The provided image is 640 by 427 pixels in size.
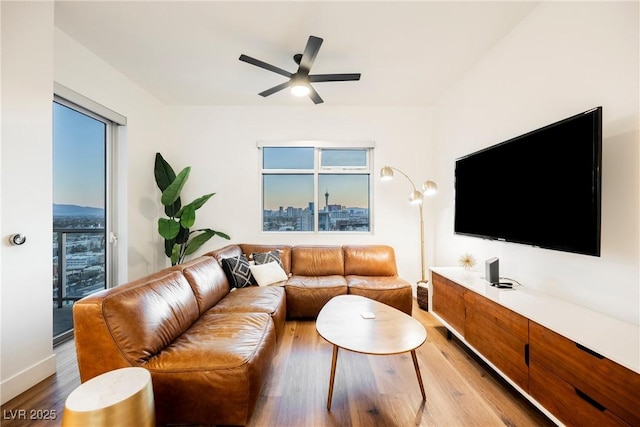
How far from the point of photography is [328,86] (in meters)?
3.29

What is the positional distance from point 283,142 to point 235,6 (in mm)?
1950

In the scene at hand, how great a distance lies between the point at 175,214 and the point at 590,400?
12.8ft

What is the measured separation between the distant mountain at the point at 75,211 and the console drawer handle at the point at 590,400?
12.9 feet

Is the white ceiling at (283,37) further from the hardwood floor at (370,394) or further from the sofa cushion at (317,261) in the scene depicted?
the hardwood floor at (370,394)

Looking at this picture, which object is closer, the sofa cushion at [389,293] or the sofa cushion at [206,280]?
the sofa cushion at [206,280]

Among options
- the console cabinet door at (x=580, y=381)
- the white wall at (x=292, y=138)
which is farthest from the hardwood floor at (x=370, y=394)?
the white wall at (x=292, y=138)

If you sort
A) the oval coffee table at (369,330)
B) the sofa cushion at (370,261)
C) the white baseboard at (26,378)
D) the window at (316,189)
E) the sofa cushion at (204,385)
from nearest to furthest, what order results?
the sofa cushion at (204,385)
the oval coffee table at (369,330)
the white baseboard at (26,378)
the sofa cushion at (370,261)
the window at (316,189)

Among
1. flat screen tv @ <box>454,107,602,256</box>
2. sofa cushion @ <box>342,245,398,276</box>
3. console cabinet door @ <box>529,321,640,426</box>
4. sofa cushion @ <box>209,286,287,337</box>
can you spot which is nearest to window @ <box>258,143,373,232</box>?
sofa cushion @ <box>342,245,398,276</box>

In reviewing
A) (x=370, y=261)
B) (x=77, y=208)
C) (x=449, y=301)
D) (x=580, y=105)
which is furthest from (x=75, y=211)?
(x=580, y=105)

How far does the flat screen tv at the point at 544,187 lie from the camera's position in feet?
4.84

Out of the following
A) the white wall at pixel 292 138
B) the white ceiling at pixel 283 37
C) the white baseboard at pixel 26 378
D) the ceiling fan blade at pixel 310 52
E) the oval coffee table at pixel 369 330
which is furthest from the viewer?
the white wall at pixel 292 138

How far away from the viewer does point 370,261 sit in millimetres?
3547

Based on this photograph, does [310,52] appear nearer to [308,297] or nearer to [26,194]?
[26,194]

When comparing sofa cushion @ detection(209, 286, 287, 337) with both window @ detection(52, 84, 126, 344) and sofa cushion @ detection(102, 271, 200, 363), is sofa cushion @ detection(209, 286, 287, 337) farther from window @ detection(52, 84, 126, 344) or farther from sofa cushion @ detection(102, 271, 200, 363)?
window @ detection(52, 84, 126, 344)
